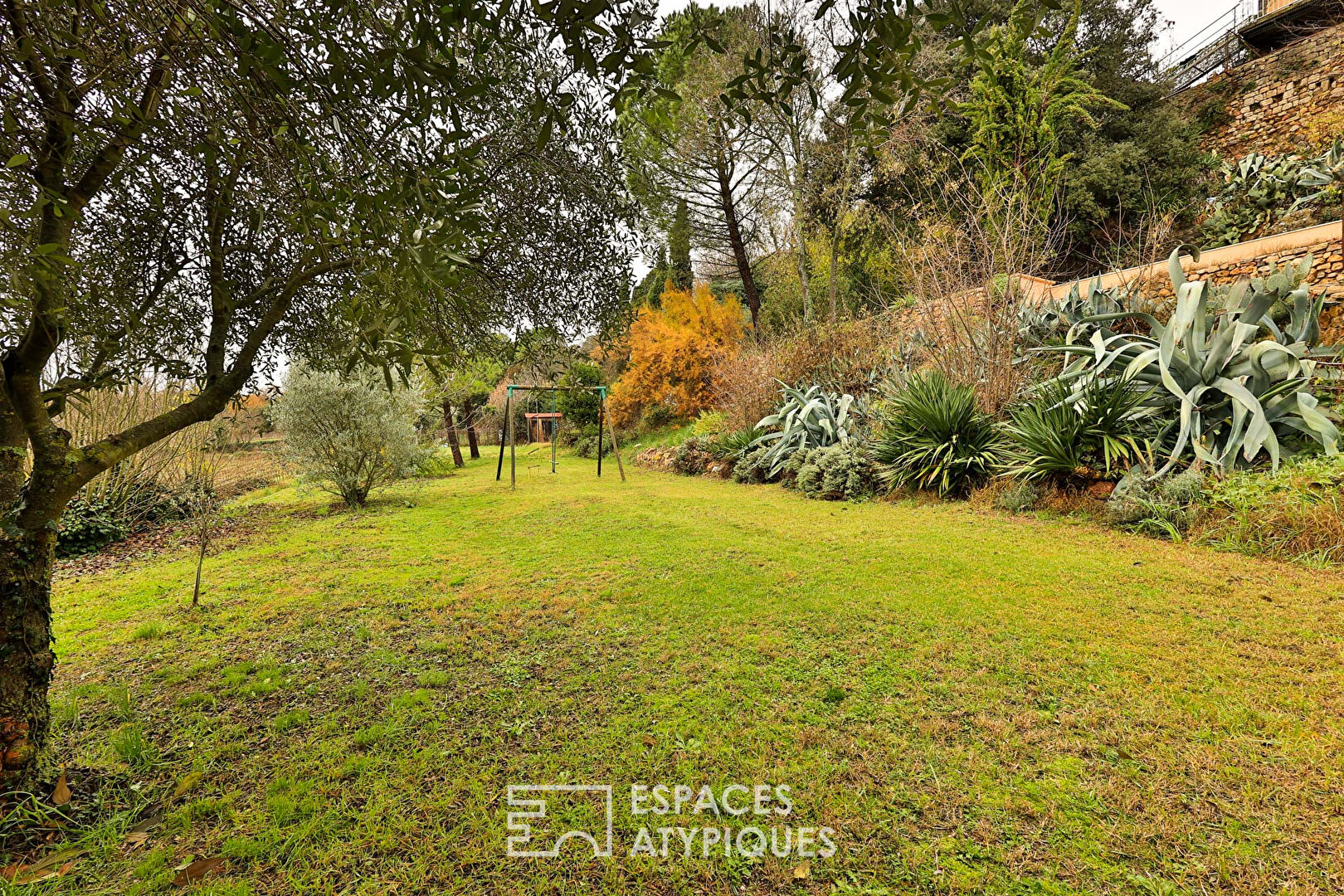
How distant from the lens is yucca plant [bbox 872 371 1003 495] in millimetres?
6086

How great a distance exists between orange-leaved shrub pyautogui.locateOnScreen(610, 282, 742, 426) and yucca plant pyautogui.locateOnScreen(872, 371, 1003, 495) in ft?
29.1

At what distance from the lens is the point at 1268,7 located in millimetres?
14727

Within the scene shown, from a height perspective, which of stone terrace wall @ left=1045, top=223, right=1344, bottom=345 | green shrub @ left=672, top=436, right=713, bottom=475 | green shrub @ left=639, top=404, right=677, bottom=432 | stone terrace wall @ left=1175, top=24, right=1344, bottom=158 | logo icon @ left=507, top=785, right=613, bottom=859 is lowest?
logo icon @ left=507, top=785, right=613, bottom=859

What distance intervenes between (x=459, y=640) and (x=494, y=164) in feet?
9.18

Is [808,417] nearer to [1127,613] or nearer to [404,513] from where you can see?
[1127,613]

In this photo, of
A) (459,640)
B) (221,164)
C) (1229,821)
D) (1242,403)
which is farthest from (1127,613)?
(221,164)

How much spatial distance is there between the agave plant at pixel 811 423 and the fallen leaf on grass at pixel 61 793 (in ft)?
24.3

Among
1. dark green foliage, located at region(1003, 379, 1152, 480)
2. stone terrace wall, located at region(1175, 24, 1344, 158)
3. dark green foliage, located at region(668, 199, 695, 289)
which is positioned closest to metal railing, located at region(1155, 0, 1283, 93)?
stone terrace wall, located at region(1175, 24, 1344, 158)

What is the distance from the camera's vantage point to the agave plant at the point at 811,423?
8.05 meters

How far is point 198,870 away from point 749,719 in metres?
1.83

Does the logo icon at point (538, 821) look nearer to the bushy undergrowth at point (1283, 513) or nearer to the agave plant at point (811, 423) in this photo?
the bushy undergrowth at point (1283, 513)

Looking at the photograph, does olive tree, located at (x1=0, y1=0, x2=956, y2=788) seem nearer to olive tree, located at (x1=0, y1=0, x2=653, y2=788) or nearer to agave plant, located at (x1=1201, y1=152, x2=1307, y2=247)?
olive tree, located at (x1=0, y1=0, x2=653, y2=788)

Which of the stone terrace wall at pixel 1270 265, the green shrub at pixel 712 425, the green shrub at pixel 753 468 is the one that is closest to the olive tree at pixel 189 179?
the green shrub at pixel 753 468

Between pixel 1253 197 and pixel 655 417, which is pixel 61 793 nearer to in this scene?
pixel 655 417
